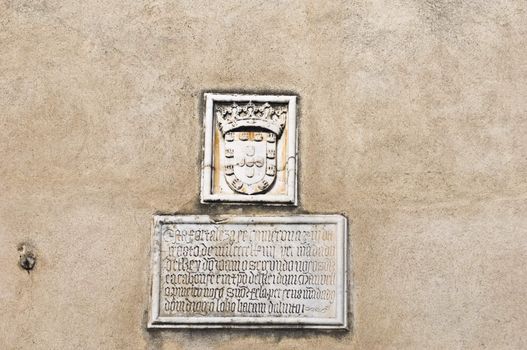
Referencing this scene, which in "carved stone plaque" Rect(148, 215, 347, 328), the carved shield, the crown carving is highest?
the crown carving

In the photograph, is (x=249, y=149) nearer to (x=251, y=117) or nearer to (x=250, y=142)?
(x=250, y=142)

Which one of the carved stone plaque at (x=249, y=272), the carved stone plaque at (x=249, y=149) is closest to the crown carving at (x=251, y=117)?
the carved stone plaque at (x=249, y=149)

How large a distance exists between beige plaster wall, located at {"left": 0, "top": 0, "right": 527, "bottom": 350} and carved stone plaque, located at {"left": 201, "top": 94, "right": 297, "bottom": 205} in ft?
0.27

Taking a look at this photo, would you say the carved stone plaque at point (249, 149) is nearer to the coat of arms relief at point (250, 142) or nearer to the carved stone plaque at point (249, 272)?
the coat of arms relief at point (250, 142)

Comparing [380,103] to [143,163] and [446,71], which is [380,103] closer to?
[446,71]

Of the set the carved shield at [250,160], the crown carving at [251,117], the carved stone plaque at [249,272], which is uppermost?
the crown carving at [251,117]

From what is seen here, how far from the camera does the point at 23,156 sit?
16.3 ft

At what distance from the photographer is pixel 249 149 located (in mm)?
4953

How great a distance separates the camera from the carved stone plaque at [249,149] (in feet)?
16.1

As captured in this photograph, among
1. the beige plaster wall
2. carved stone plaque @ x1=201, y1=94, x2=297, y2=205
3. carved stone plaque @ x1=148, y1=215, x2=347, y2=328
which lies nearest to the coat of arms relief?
carved stone plaque @ x1=201, y1=94, x2=297, y2=205

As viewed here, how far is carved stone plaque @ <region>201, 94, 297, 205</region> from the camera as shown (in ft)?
16.1

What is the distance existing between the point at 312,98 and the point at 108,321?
1960 millimetres

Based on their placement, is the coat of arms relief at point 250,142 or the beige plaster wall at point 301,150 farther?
the coat of arms relief at point 250,142

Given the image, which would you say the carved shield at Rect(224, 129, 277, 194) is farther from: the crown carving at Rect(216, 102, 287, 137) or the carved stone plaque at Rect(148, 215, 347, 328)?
the carved stone plaque at Rect(148, 215, 347, 328)
